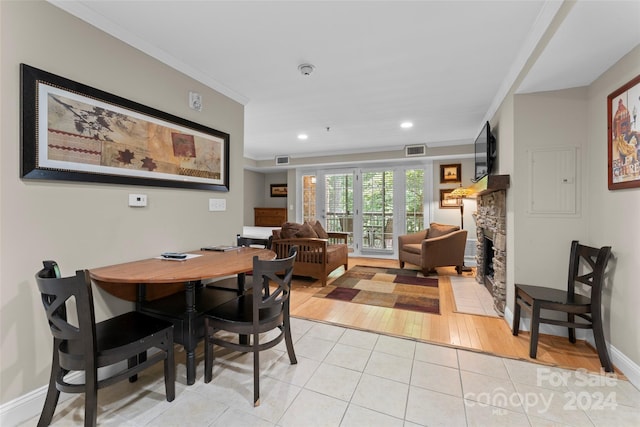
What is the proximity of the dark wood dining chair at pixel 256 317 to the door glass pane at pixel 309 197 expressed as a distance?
4802mm

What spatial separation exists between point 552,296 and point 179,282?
284 cm

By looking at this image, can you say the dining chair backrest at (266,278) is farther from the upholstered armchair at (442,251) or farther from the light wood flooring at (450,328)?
the upholstered armchair at (442,251)

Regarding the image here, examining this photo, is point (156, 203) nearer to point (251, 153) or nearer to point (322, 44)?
point (322, 44)

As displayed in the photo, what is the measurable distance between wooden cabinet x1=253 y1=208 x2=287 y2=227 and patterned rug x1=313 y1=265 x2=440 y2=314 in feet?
9.19

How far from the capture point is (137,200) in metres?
2.00

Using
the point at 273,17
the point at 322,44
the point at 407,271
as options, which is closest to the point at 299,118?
the point at 322,44

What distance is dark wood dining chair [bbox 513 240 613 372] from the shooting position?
1.93 metres

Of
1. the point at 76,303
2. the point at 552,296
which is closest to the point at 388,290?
the point at 552,296

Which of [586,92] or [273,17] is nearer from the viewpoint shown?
[273,17]

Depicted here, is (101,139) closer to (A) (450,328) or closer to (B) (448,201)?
(A) (450,328)

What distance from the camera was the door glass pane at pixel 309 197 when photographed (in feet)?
22.0

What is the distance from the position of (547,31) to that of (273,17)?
1.77 m

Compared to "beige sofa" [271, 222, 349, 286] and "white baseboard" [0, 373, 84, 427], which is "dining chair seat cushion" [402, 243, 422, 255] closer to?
"beige sofa" [271, 222, 349, 286]

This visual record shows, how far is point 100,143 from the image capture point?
179 cm
